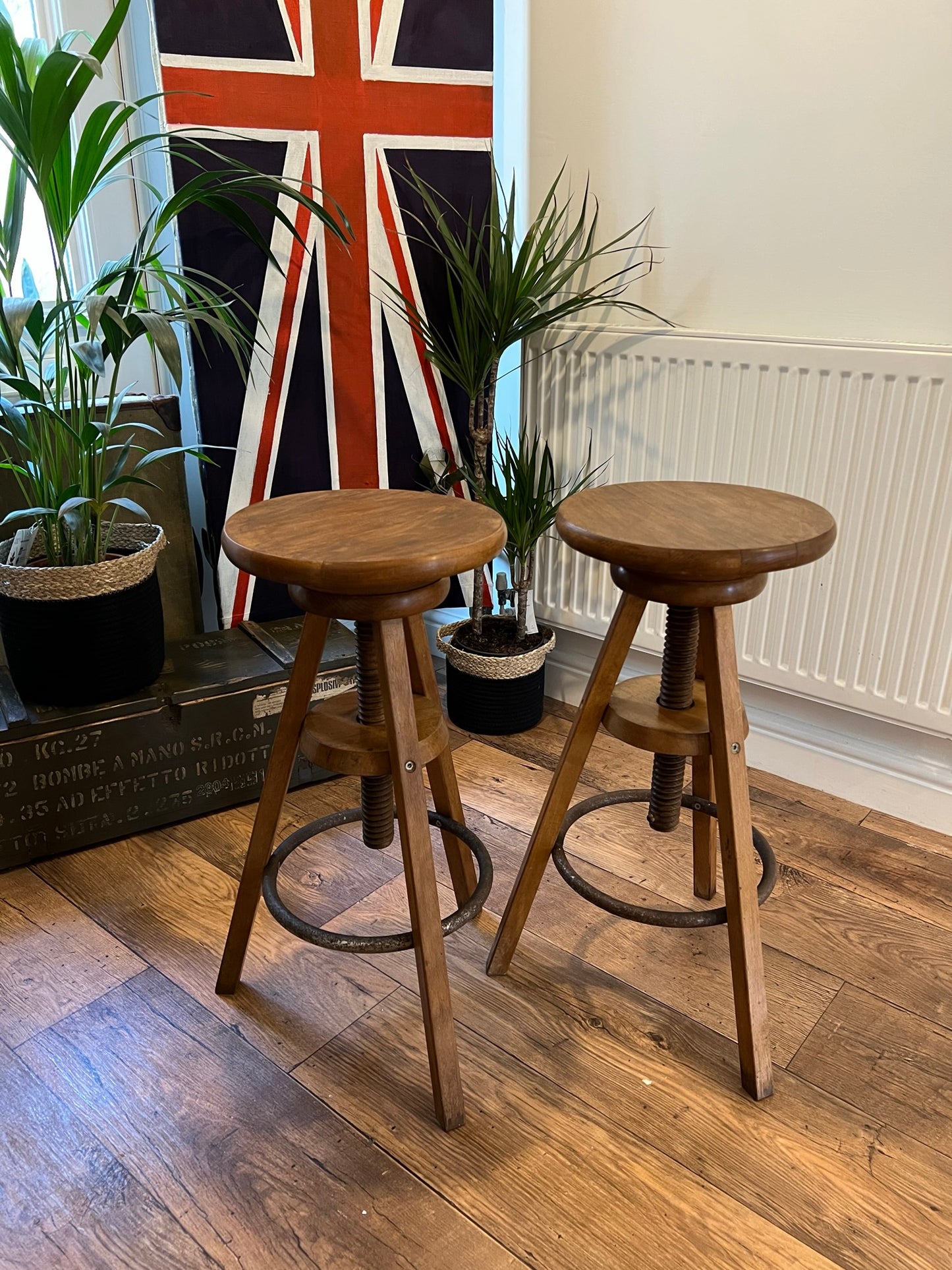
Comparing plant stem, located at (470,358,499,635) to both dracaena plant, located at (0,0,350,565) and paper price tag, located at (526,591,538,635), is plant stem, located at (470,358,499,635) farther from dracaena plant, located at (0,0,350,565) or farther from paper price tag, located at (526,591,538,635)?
dracaena plant, located at (0,0,350,565)

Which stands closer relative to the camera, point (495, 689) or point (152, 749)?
point (152, 749)

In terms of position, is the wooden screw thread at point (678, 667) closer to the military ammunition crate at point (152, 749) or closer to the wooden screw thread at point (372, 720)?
the wooden screw thread at point (372, 720)

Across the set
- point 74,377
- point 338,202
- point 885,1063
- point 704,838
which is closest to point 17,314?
point 74,377

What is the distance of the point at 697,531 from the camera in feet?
4.01

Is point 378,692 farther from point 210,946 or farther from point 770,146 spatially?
point 770,146

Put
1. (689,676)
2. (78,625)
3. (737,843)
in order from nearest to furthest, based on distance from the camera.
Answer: (737,843)
(689,676)
(78,625)

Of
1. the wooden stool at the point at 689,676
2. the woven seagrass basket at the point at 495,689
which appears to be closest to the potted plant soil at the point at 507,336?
the woven seagrass basket at the point at 495,689

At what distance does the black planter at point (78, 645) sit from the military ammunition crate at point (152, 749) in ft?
0.12

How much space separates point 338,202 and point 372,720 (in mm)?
1376

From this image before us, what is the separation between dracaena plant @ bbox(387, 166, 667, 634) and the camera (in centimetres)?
208

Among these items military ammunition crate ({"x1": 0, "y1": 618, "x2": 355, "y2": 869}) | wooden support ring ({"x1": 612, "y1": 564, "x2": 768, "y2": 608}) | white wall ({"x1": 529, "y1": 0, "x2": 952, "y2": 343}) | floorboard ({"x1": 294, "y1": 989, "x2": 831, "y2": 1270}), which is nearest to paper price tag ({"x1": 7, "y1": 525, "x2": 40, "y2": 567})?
military ammunition crate ({"x1": 0, "y1": 618, "x2": 355, "y2": 869})

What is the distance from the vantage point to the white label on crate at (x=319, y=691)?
199 centimetres

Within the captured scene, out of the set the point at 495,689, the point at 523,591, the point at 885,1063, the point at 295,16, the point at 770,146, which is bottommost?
the point at 885,1063

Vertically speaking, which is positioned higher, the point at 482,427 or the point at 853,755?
the point at 482,427
